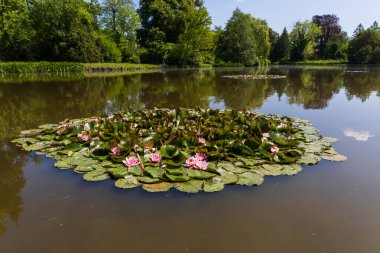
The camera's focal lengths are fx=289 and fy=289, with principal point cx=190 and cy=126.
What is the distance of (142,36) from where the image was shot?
42156mm

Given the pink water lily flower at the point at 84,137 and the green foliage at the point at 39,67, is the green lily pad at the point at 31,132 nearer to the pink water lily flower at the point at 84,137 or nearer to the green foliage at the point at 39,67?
the pink water lily flower at the point at 84,137

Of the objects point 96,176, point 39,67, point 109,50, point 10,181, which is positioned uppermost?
point 109,50

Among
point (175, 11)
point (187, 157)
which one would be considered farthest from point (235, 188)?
point (175, 11)

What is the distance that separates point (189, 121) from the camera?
17.7 ft

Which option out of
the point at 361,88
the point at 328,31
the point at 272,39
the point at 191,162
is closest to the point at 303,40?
the point at 272,39

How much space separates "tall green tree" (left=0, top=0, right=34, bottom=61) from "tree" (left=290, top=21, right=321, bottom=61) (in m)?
49.7

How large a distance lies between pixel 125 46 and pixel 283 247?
39773 millimetres

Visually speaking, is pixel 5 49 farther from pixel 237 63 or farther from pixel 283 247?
pixel 283 247

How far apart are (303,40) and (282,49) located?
436 centimetres

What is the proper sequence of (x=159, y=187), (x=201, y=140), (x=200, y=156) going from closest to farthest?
1. (x=159, y=187)
2. (x=200, y=156)
3. (x=201, y=140)

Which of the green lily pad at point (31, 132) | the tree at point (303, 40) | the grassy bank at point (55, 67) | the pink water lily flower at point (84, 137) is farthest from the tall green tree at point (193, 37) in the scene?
the pink water lily flower at point (84, 137)

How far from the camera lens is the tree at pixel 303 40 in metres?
60.3

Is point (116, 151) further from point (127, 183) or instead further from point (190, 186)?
point (190, 186)

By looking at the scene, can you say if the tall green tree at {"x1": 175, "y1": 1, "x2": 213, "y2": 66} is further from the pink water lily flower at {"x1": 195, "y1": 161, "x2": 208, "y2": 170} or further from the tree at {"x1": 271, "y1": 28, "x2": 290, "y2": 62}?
the pink water lily flower at {"x1": 195, "y1": 161, "x2": 208, "y2": 170}
